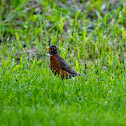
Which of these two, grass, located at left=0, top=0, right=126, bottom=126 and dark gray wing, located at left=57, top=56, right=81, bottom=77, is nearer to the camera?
grass, located at left=0, top=0, right=126, bottom=126

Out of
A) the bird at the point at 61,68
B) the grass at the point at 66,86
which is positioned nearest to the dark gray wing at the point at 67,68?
the bird at the point at 61,68

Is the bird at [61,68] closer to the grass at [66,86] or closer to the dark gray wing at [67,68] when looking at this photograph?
the dark gray wing at [67,68]

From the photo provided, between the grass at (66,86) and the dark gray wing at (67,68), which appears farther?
the dark gray wing at (67,68)

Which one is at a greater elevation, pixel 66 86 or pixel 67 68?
pixel 67 68

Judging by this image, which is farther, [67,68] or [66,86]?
[67,68]

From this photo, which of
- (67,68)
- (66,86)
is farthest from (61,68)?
(66,86)

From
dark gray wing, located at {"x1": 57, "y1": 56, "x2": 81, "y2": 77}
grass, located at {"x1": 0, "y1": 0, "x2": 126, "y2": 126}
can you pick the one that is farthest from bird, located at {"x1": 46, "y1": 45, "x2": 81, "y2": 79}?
grass, located at {"x1": 0, "y1": 0, "x2": 126, "y2": 126}

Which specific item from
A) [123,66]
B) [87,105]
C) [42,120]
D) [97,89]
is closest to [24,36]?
[123,66]

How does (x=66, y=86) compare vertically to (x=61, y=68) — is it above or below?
below

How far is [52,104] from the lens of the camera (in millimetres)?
3693

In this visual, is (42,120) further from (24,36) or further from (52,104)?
(24,36)

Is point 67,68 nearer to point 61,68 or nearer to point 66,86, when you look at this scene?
point 61,68

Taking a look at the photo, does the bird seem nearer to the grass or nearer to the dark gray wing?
the dark gray wing

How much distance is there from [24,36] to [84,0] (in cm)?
267
